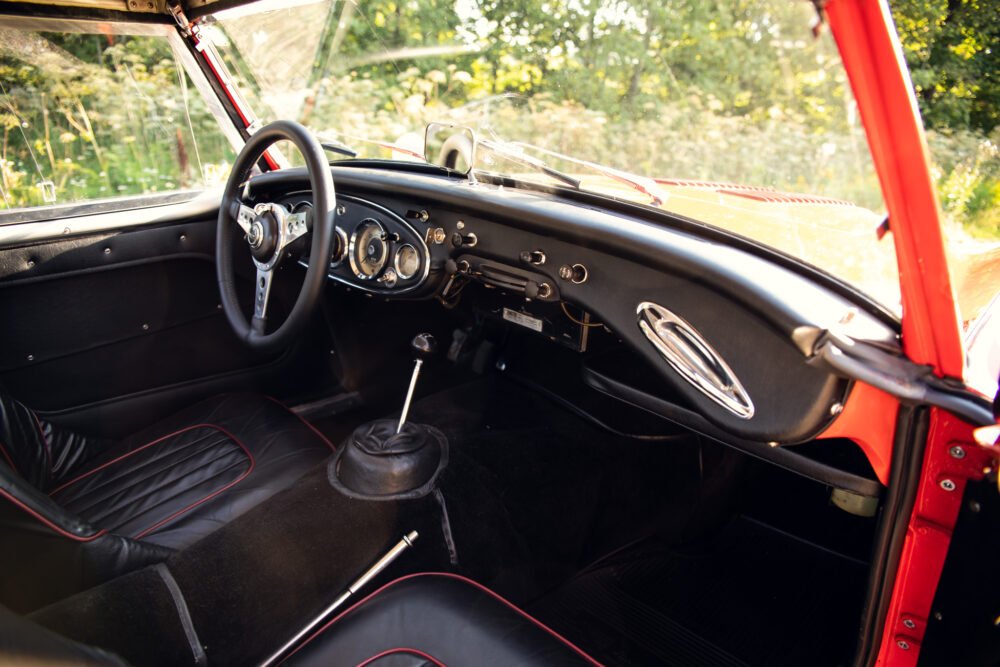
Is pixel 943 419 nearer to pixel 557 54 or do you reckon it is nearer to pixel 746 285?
pixel 746 285

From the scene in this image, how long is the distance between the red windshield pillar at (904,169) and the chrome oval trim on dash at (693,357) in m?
0.33

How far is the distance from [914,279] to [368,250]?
1478mm

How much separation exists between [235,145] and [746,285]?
7.25 feet

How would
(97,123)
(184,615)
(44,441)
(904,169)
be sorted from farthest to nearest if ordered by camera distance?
(97,123)
(44,441)
(184,615)
(904,169)

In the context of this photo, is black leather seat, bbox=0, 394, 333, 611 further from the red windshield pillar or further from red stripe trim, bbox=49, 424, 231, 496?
the red windshield pillar

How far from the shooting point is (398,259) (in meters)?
1.95

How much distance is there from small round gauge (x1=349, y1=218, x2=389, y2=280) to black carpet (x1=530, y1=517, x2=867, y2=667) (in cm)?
107

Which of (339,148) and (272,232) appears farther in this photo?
(339,148)

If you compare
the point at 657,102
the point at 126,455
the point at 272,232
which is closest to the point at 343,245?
the point at 272,232

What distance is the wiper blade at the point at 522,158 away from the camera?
5.26 ft

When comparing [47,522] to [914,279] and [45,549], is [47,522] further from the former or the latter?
[914,279]

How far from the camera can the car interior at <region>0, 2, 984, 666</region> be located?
123 centimetres

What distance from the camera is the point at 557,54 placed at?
1.42 m

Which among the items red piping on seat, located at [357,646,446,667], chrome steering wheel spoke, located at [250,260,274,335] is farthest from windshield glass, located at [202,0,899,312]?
red piping on seat, located at [357,646,446,667]
